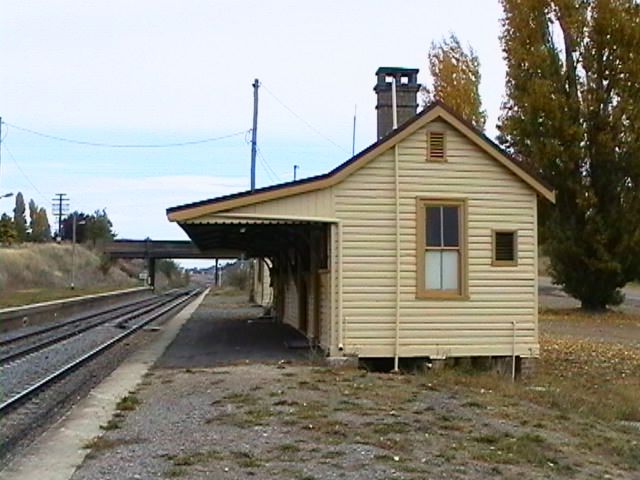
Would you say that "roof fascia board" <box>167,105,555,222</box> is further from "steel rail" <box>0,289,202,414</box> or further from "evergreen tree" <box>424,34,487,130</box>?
"evergreen tree" <box>424,34,487,130</box>

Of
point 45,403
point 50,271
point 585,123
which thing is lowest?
point 45,403

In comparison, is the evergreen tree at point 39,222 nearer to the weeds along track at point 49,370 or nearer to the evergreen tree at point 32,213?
the evergreen tree at point 32,213

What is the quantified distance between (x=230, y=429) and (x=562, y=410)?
173 inches

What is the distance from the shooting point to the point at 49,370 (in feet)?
56.4

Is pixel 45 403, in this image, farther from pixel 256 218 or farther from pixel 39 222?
pixel 39 222

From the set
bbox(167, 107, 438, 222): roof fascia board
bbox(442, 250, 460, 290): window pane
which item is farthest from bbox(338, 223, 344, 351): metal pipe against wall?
bbox(442, 250, 460, 290): window pane

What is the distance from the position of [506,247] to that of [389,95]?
4449 mm

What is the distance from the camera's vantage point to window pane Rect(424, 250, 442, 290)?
1570 cm

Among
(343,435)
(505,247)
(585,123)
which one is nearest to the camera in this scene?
(343,435)

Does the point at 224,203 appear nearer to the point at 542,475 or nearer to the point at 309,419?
the point at 309,419

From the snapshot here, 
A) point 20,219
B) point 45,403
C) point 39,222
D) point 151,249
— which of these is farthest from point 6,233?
point 45,403

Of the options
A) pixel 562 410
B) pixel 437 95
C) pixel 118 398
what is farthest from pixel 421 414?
pixel 437 95

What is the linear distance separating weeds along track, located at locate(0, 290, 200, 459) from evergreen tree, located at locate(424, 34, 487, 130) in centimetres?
1537

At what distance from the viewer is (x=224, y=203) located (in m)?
15.2
